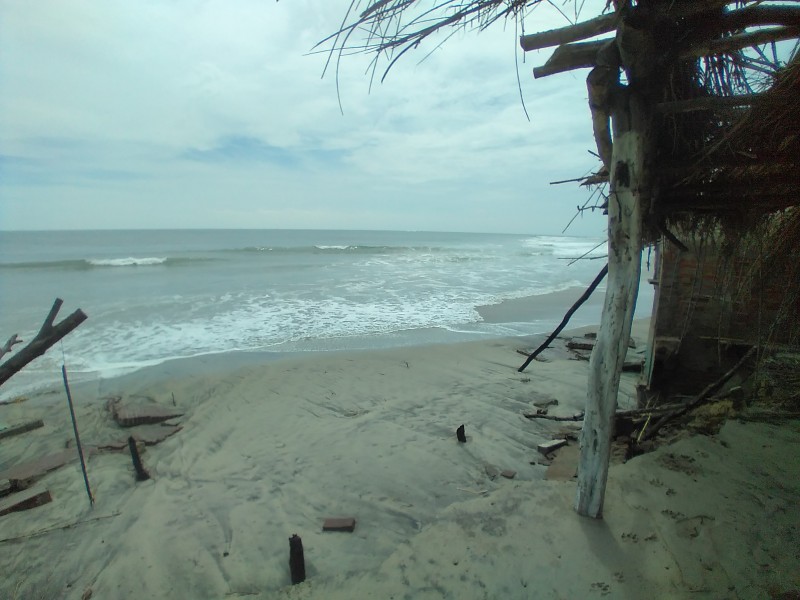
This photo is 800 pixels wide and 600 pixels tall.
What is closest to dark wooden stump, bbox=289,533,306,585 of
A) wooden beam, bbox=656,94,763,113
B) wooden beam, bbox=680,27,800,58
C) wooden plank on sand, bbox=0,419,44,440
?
wooden beam, bbox=656,94,763,113

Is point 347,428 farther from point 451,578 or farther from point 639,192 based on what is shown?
point 639,192

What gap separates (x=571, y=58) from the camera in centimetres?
307

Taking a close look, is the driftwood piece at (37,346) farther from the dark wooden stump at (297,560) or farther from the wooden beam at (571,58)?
the wooden beam at (571,58)

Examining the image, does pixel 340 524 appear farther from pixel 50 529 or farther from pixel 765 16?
pixel 765 16

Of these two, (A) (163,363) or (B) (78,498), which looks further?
(A) (163,363)

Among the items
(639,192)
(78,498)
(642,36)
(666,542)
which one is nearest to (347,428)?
(78,498)

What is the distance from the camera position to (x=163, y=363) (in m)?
9.62

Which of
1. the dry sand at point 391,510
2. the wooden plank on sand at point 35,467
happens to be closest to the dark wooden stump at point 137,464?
the dry sand at point 391,510

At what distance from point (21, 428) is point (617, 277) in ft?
27.5

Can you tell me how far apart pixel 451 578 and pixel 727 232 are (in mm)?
3785

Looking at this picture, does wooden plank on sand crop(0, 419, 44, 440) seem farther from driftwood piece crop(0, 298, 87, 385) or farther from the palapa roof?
the palapa roof

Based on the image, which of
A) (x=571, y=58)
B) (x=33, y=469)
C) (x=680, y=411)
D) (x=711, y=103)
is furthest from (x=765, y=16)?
(x=33, y=469)

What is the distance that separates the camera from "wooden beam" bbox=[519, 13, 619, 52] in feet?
9.77

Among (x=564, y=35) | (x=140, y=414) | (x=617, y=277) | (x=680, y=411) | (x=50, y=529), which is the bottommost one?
(x=50, y=529)
